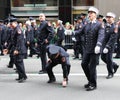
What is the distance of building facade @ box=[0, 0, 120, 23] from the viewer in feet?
94.7

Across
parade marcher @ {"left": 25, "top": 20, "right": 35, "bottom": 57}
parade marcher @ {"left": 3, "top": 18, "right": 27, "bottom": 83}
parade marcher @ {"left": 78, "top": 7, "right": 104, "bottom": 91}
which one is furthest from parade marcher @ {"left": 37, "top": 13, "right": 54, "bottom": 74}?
parade marcher @ {"left": 25, "top": 20, "right": 35, "bottom": 57}

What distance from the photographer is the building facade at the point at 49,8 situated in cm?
2886

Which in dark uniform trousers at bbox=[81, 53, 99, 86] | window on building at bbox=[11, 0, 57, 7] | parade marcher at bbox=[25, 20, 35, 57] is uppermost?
dark uniform trousers at bbox=[81, 53, 99, 86]

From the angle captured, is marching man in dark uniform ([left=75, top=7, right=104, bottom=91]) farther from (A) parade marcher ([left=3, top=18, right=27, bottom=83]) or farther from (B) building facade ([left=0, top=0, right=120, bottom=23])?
(B) building facade ([left=0, top=0, right=120, bottom=23])

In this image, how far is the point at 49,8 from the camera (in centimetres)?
2938

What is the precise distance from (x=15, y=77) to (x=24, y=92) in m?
2.31

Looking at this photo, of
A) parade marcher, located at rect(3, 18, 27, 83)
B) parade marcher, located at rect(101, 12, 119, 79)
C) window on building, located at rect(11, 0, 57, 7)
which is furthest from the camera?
window on building, located at rect(11, 0, 57, 7)

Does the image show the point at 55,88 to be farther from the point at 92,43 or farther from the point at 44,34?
the point at 44,34

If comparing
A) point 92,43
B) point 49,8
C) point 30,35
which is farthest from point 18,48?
point 49,8

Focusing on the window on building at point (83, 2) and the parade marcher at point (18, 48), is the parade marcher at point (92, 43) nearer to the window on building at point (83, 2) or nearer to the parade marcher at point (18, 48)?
the parade marcher at point (18, 48)

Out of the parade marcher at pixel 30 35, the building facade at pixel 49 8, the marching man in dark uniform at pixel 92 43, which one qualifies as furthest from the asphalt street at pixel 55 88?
the building facade at pixel 49 8

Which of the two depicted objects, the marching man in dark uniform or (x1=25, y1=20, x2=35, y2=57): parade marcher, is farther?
(x1=25, y1=20, x2=35, y2=57): parade marcher

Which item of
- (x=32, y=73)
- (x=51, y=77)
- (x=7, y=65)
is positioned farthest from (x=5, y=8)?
(x=51, y=77)

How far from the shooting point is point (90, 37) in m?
11.2
